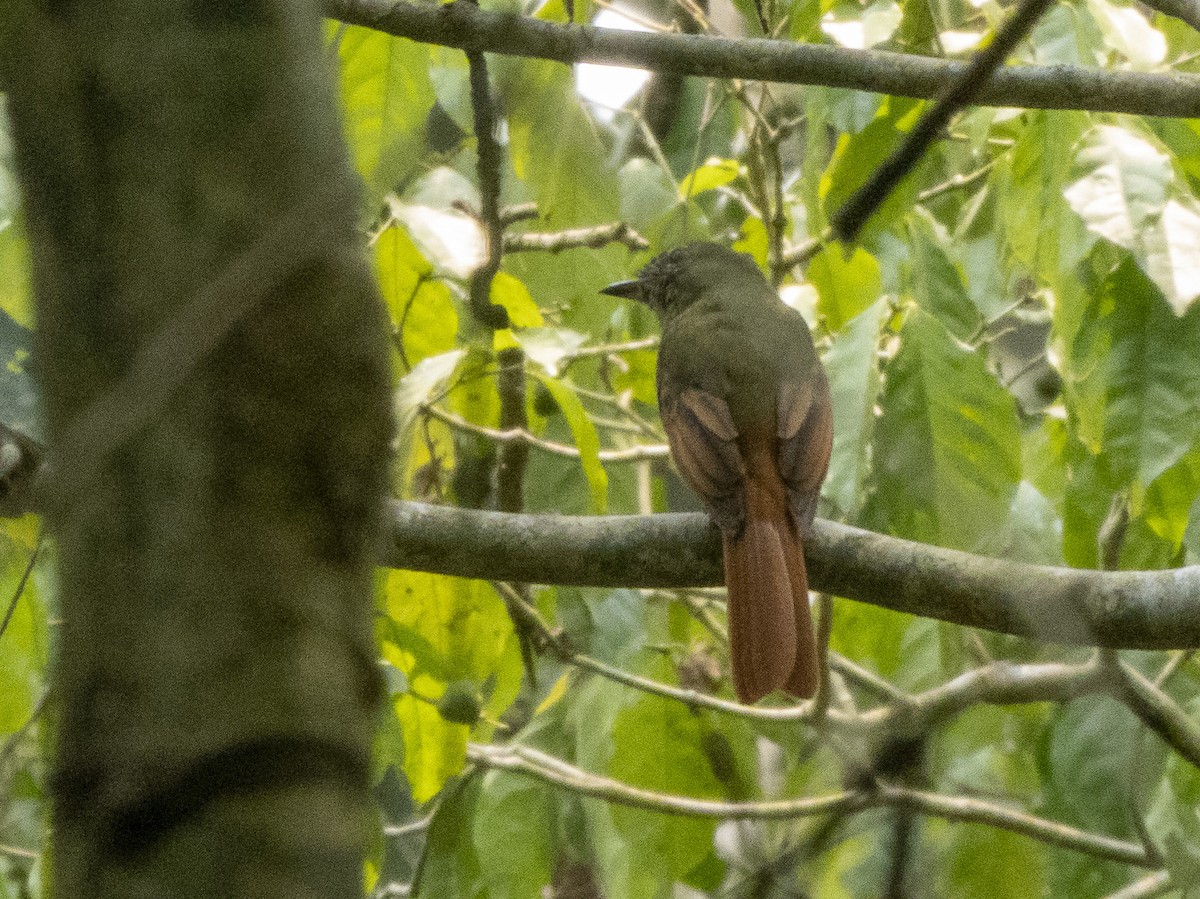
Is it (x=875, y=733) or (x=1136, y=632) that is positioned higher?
(x=1136, y=632)

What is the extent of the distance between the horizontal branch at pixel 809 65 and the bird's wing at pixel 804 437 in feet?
3.14

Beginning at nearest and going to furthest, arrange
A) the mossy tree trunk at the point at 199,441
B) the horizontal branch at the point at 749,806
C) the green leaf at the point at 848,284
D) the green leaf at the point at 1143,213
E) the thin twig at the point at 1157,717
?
the mossy tree trunk at the point at 199,441, the green leaf at the point at 1143,213, the thin twig at the point at 1157,717, the horizontal branch at the point at 749,806, the green leaf at the point at 848,284

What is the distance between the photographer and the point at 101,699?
583 mm

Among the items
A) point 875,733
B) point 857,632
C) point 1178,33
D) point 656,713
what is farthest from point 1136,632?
point 1178,33

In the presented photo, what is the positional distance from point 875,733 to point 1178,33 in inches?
60.2

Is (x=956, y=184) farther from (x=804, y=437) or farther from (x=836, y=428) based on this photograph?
(x=836, y=428)

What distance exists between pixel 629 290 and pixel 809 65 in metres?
1.80

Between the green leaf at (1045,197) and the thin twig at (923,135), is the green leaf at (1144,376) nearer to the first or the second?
the green leaf at (1045,197)

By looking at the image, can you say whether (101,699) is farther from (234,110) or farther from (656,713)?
(656,713)

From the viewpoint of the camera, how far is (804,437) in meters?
3.23

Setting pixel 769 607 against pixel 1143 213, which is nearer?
pixel 1143 213

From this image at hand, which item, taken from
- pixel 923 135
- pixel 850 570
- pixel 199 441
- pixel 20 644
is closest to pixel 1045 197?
pixel 850 570

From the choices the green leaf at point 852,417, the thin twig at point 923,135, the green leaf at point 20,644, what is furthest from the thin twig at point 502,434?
the thin twig at point 923,135

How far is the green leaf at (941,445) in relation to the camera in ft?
8.16
